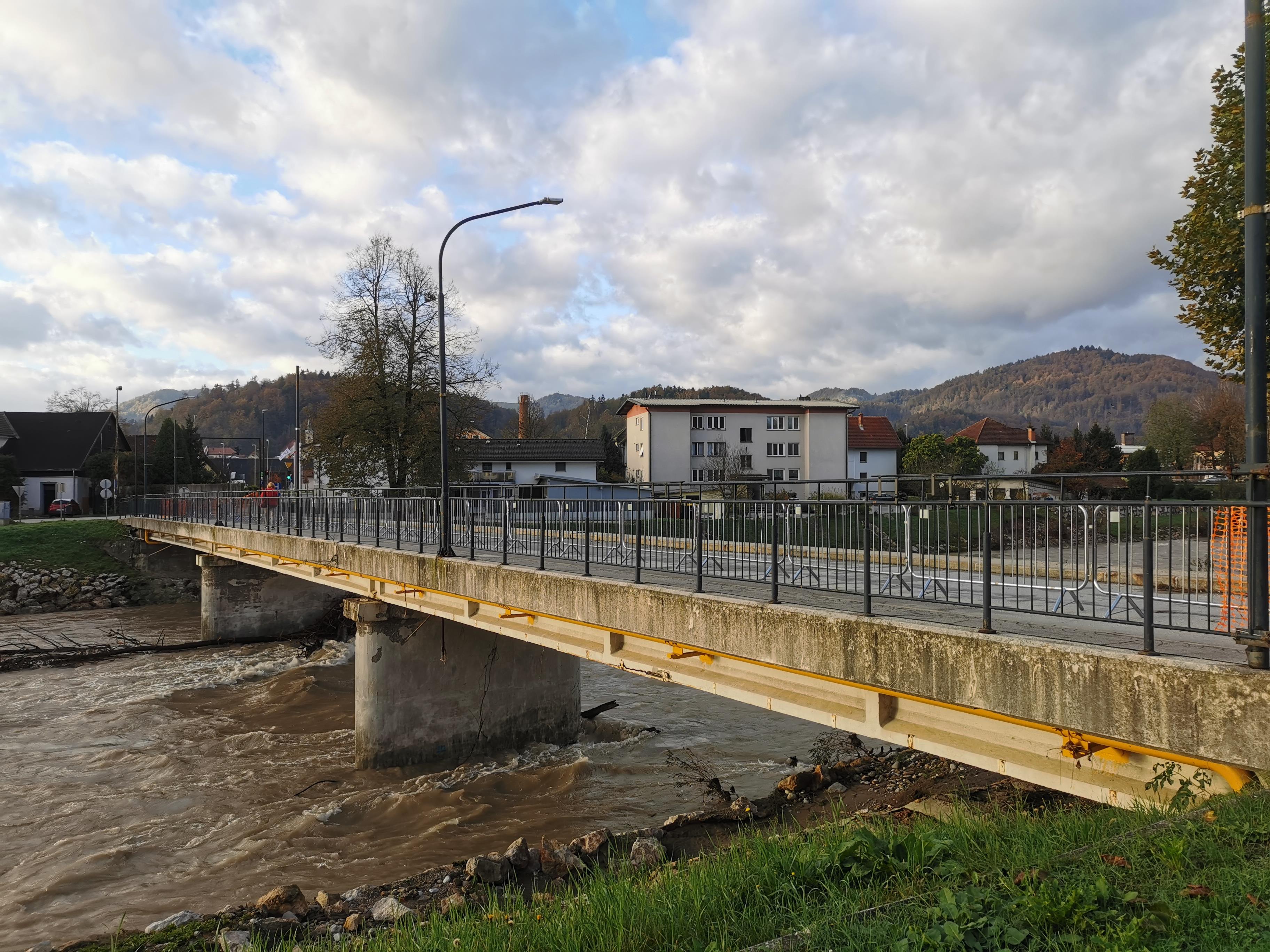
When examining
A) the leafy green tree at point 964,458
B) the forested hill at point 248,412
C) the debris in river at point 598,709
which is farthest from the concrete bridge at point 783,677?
the forested hill at point 248,412

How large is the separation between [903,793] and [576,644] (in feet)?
15.0

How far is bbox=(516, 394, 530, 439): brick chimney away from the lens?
84562mm

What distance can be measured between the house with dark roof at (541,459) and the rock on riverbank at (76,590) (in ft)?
91.1

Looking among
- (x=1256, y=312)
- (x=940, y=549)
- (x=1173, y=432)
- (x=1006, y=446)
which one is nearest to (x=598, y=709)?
(x=940, y=549)

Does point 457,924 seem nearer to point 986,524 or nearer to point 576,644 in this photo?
point 986,524

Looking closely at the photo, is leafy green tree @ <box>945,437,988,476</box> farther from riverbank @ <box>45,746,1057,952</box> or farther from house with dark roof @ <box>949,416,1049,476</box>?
riverbank @ <box>45,746,1057,952</box>

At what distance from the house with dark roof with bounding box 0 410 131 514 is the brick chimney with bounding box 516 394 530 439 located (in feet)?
116

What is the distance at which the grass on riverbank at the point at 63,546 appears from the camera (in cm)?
3950

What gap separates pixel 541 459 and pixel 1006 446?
49.7 m

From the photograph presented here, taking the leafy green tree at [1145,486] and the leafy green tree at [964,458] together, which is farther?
the leafy green tree at [964,458]

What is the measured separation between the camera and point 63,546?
137 ft

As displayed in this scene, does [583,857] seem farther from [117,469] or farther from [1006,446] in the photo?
[1006,446]

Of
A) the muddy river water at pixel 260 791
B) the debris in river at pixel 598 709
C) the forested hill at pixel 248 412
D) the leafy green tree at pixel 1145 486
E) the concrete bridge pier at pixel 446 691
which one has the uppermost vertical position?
the forested hill at pixel 248 412

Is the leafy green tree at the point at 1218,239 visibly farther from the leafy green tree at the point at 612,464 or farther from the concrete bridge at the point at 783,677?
the leafy green tree at the point at 612,464
